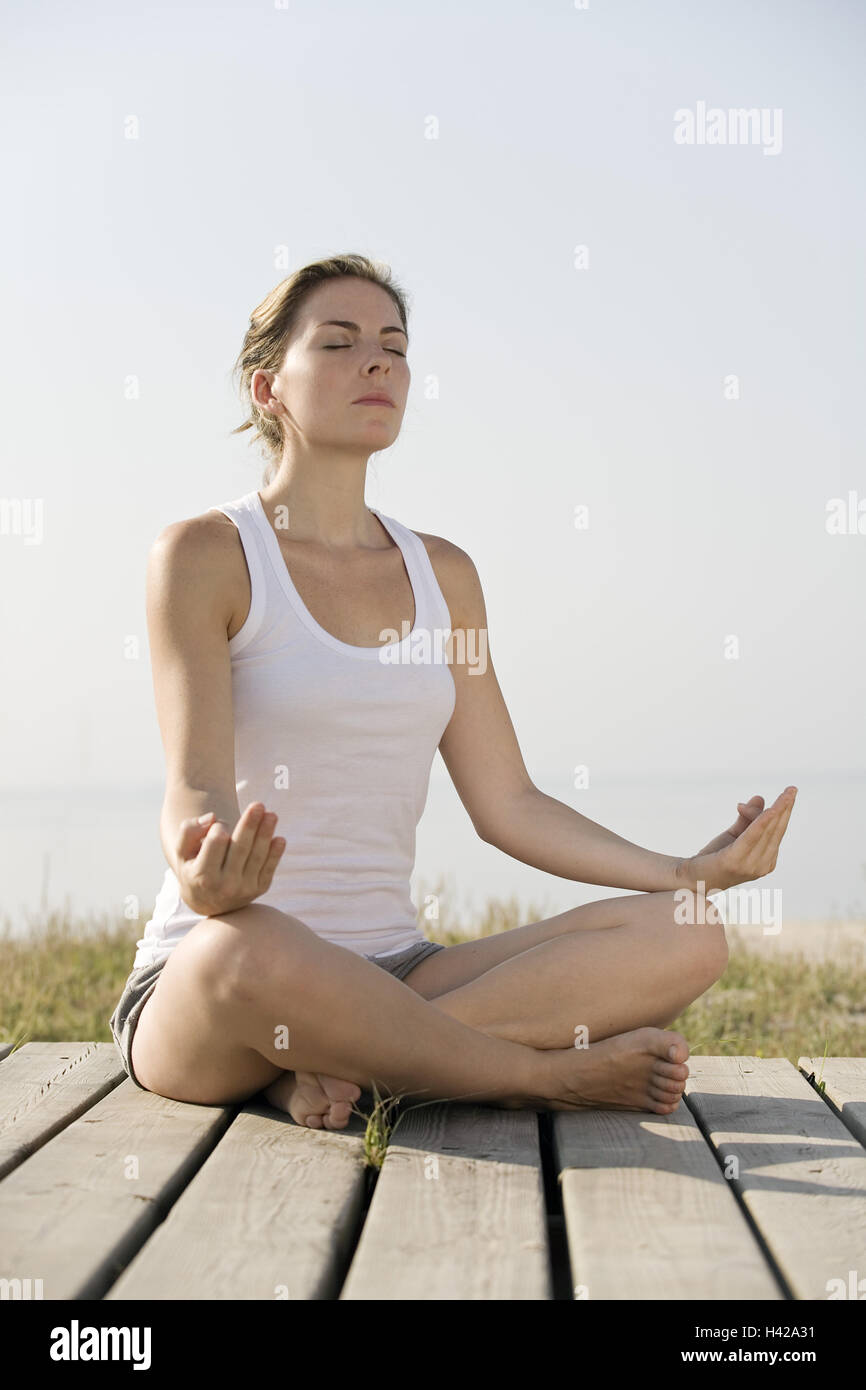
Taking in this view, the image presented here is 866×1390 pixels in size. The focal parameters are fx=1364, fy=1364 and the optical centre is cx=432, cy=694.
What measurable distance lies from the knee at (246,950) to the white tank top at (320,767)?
31 cm

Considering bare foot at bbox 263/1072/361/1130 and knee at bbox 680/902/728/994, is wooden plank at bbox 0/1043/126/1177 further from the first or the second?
knee at bbox 680/902/728/994

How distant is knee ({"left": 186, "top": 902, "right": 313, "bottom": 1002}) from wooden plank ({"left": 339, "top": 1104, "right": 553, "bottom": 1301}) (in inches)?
13.4

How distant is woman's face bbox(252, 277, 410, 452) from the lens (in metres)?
2.82

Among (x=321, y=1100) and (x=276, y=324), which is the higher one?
(x=276, y=324)

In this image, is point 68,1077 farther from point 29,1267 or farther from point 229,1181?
point 29,1267

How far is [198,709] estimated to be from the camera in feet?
7.87

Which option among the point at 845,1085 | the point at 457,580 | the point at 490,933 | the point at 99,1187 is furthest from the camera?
the point at 490,933

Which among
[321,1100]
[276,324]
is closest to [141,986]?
[321,1100]

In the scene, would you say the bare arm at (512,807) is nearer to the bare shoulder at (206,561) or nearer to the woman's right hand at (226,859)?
the bare shoulder at (206,561)

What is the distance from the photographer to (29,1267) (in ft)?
5.47

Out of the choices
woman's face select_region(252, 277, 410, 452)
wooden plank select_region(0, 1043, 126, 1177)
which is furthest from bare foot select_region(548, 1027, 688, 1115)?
woman's face select_region(252, 277, 410, 452)

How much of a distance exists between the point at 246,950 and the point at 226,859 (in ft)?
0.55

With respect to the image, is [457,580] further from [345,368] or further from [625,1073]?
[625,1073]
